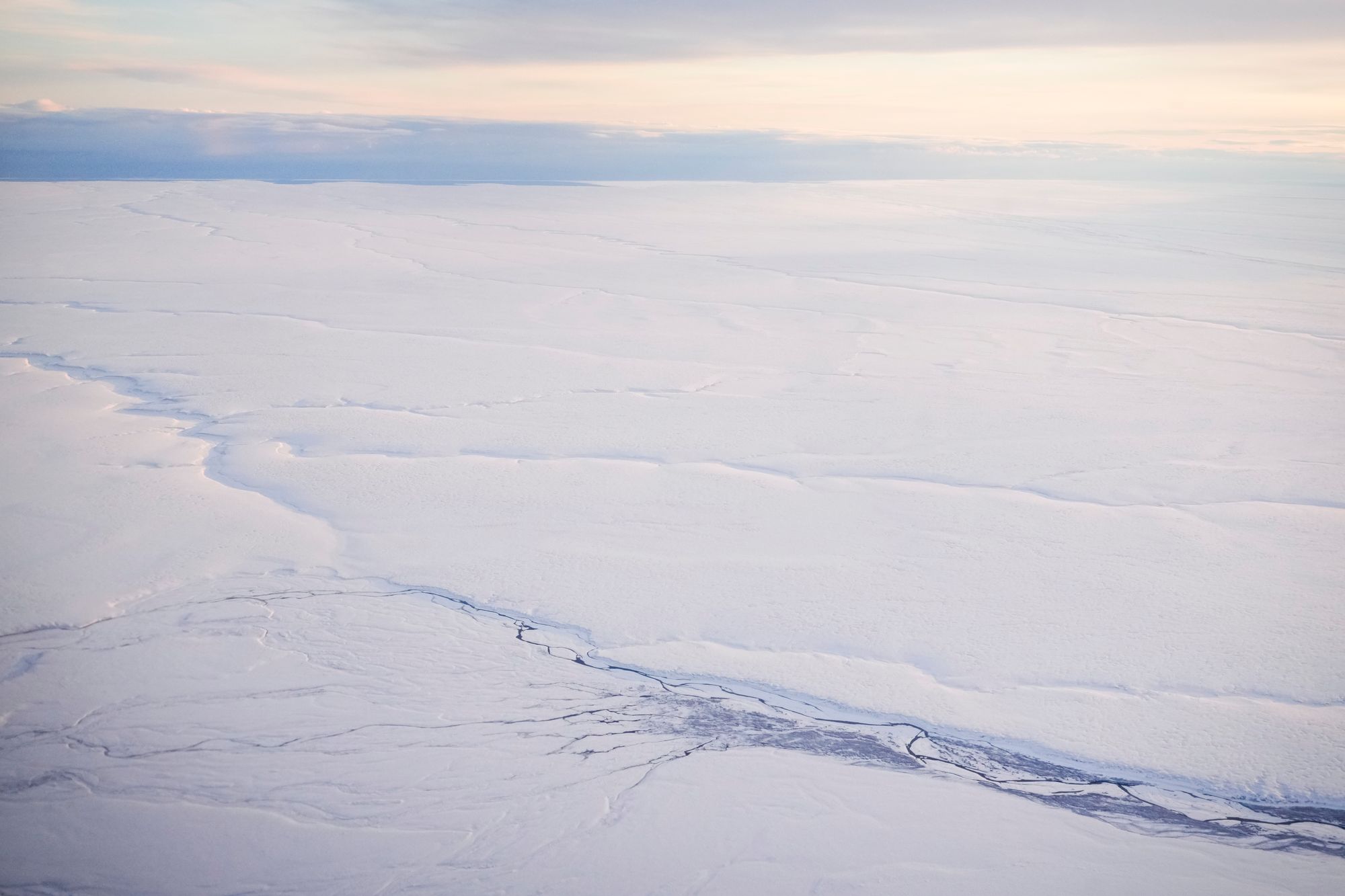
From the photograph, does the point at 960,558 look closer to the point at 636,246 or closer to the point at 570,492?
the point at 570,492

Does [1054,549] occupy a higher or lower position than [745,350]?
lower

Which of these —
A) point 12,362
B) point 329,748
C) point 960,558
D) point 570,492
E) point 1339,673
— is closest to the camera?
point 329,748

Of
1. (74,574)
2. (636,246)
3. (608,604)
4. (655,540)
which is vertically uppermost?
(636,246)

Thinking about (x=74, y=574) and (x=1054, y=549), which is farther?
(x=1054, y=549)

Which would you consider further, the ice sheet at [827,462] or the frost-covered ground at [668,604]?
the ice sheet at [827,462]

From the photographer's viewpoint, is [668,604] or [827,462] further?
[827,462]

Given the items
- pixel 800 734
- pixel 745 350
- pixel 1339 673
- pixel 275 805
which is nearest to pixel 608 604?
pixel 800 734

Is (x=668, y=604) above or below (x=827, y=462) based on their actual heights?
below

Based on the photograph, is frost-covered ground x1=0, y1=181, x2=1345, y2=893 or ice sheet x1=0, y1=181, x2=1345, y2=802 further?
ice sheet x1=0, y1=181, x2=1345, y2=802
